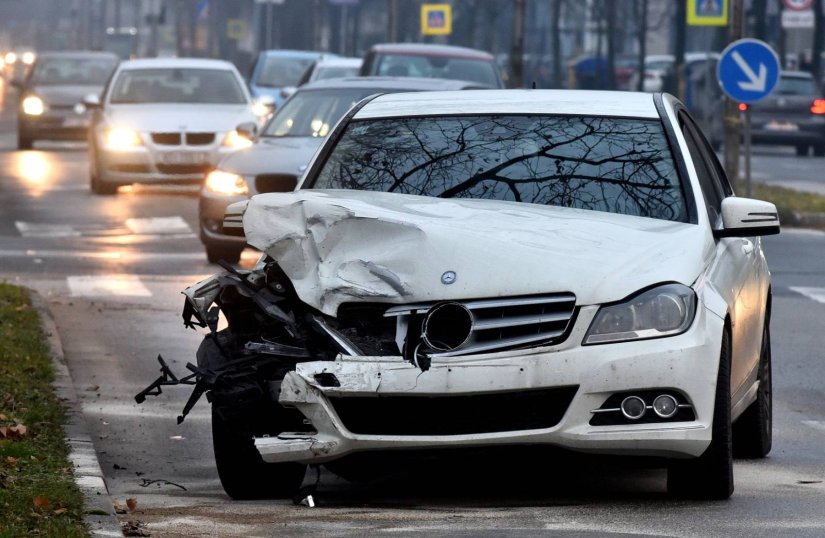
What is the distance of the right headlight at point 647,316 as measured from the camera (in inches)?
246

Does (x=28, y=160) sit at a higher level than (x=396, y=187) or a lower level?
lower

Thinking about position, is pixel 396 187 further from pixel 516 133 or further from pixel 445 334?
pixel 445 334

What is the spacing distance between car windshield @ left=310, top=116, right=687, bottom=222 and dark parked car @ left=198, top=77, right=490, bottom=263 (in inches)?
299

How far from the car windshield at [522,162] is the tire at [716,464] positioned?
808 millimetres

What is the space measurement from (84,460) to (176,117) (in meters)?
16.0

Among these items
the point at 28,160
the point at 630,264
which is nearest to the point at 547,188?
the point at 630,264

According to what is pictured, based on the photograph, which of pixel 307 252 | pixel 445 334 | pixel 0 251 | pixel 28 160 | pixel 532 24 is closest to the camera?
pixel 445 334

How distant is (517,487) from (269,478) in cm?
88

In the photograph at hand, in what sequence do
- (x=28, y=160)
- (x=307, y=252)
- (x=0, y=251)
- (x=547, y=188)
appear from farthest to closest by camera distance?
(x=28, y=160) < (x=0, y=251) < (x=547, y=188) < (x=307, y=252)

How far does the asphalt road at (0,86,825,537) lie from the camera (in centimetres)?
620

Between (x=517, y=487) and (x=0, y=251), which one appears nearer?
(x=517, y=487)

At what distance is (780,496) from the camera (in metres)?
6.92

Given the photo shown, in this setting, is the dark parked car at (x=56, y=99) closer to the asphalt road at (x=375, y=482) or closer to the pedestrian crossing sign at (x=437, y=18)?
the pedestrian crossing sign at (x=437, y=18)

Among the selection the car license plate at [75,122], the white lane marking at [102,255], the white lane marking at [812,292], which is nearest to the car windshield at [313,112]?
the white lane marking at [102,255]
